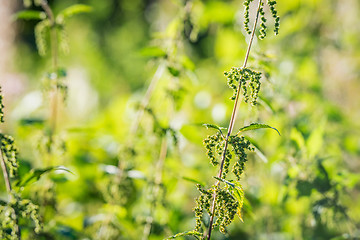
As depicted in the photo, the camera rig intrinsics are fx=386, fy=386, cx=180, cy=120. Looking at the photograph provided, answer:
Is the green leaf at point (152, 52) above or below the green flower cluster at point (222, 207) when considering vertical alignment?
above

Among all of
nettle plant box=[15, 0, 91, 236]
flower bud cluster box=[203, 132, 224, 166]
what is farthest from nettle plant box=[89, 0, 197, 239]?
flower bud cluster box=[203, 132, 224, 166]

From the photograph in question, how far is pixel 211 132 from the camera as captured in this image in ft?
5.34

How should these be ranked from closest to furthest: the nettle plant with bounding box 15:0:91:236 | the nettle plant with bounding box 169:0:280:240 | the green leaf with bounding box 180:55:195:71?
the nettle plant with bounding box 169:0:280:240
the nettle plant with bounding box 15:0:91:236
the green leaf with bounding box 180:55:195:71

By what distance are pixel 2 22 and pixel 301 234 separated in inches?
153

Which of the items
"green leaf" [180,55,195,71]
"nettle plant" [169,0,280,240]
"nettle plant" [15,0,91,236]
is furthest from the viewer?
"green leaf" [180,55,195,71]

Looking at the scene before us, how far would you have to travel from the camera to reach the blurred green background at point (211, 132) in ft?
3.68

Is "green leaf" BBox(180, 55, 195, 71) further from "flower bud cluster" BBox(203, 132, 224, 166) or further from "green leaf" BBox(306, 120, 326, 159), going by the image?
"flower bud cluster" BBox(203, 132, 224, 166)

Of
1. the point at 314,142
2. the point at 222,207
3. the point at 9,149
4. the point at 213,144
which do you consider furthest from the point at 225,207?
the point at 314,142

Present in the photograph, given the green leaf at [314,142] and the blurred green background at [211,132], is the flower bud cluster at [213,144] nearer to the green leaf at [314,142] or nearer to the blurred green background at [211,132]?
the blurred green background at [211,132]

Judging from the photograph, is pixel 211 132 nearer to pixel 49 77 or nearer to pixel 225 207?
pixel 49 77

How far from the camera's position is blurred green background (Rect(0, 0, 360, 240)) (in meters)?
1.12

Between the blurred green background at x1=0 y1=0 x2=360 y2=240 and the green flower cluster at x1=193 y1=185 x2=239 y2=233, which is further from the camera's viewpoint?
the blurred green background at x1=0 y1=0 x2=360 y2=240

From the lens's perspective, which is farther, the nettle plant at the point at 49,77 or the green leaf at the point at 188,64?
the green leaf at the point at 188,64

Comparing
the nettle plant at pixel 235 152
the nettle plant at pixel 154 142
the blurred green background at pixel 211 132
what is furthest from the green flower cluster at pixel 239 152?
the nettle plant at pixel 154 142
